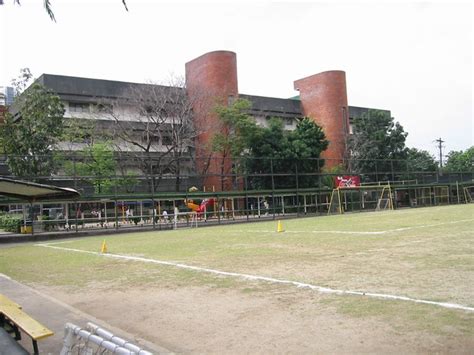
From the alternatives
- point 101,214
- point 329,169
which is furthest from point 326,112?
point 101,214

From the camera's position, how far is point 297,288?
8500mm

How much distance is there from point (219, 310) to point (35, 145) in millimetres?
32514

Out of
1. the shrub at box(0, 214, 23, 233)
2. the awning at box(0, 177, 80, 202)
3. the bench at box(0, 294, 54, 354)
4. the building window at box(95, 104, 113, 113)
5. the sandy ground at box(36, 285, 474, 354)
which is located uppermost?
the building window at box(95, 104, 113, 113)

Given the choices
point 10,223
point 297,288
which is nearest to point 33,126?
point 10,223

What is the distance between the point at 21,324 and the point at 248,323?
2867 mm

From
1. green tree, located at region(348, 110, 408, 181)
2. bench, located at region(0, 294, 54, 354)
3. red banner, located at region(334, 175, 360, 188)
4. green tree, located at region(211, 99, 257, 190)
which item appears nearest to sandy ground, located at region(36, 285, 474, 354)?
bench, located at region(0, 294, 54, 354)

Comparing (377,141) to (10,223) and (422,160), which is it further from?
(10,223)

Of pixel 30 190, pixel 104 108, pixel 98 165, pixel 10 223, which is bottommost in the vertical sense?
pixel 10 223

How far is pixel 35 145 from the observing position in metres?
35.8

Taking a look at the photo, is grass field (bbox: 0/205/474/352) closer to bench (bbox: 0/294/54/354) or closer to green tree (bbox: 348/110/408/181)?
bench (bbox: 0/294/54/354)

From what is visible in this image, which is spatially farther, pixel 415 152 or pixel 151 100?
pixel 415 152

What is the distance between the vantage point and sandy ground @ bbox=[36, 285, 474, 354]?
525cm

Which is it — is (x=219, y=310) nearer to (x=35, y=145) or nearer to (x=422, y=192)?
(x=35, y=145)

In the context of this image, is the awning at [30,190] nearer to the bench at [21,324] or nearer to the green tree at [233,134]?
the bench at [21,324]
